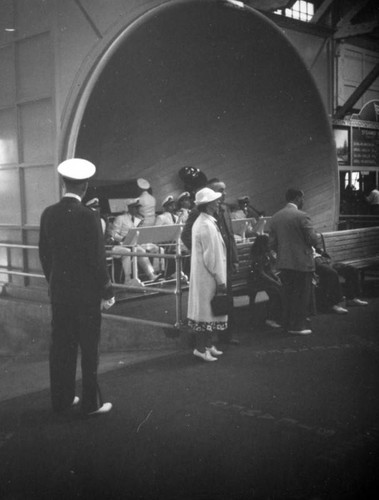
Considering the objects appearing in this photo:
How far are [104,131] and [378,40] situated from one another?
414 inches

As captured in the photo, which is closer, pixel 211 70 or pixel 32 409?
pixel 32 409

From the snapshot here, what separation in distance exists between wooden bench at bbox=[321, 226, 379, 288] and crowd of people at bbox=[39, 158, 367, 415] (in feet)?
1.53

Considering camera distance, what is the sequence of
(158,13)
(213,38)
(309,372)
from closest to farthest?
(309,372) < (158,13) < (213,38)

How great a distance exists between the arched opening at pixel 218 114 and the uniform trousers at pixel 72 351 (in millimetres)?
6274

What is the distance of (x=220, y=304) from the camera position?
5.80 m

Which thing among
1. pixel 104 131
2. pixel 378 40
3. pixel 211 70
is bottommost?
pixel 104 131

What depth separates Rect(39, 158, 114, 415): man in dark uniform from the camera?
178 inches

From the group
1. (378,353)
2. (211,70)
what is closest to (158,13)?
(211,70)

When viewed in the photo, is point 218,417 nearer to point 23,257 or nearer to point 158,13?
point 23,257

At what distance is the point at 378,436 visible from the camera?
4.06m

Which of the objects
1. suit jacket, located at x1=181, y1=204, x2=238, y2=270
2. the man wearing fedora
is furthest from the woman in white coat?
the man wearing fedora

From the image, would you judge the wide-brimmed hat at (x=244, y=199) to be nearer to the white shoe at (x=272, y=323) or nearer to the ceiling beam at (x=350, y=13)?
the white shoe at (x=272, y=323)

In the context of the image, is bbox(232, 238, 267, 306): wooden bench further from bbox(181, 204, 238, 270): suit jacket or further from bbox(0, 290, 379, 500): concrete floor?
bbox(0, 290, 379, 500): concrete floor

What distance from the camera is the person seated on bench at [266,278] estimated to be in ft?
24.5
